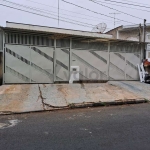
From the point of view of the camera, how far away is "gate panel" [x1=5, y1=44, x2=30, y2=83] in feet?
32.7

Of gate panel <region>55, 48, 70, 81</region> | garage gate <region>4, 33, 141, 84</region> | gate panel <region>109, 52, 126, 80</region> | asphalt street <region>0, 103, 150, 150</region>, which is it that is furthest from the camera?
gate panel <region>109, 52, 126, 80</region>

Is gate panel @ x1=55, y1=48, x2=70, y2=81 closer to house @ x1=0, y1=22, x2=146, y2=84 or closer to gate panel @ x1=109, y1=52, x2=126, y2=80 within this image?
house @ x1=0, y1=22, x2=146, y2=84

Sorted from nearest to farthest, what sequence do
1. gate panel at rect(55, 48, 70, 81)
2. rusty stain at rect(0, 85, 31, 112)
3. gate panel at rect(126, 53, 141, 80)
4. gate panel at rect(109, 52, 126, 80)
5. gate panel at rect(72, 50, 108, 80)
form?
rusty stain at rect(0, 85, 31, 112) < gate panel at rect(55, 48, 70, 81) < gate panel at rect(72, 50, 108, 80) < gate panel at rect(109, 52, 126, 80) < gate panel at rect(126, 53, 141, 80)

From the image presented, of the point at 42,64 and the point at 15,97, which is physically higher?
the point at 42,64

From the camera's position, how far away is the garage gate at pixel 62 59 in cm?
1009

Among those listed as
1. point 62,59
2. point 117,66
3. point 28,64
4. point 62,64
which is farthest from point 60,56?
point 117,66

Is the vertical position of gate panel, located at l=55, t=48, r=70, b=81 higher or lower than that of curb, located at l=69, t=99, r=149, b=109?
higher

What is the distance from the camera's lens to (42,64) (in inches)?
417

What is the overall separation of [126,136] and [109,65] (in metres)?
8.52

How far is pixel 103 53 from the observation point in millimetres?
12117

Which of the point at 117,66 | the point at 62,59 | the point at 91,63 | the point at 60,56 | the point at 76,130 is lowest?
the point at 76,130

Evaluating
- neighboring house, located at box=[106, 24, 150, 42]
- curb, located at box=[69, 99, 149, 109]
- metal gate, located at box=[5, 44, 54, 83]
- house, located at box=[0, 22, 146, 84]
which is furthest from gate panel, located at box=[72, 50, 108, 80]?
neighboring house, located at box=[106, 24, 150, 42]

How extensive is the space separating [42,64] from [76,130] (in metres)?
6.75

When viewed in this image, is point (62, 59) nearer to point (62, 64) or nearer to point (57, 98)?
point (62, 64)
